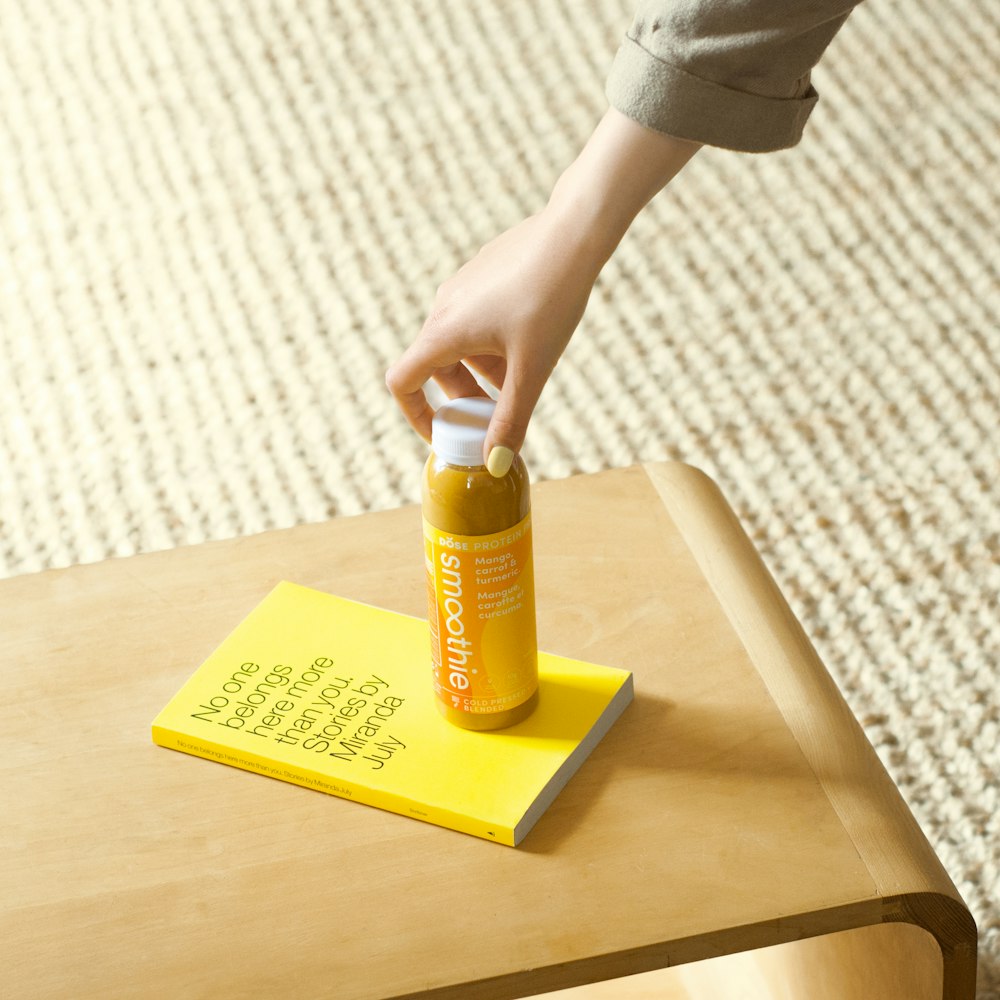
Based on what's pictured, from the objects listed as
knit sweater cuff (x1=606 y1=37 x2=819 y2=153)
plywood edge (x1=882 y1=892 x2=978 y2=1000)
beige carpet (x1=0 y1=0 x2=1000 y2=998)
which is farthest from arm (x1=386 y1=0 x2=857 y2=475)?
beige carpet (x1=0 y1=0 x2=1000 y2=998)

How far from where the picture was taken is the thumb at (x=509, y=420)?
0.69m

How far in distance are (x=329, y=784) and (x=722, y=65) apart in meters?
0.40

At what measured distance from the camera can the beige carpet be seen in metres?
1.38

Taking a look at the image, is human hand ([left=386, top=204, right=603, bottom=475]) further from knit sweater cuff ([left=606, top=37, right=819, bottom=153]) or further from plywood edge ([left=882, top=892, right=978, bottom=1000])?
plywood edge ([left=882, top=892, right=978, bottom=1000])

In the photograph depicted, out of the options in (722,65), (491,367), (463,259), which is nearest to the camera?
(722,65)

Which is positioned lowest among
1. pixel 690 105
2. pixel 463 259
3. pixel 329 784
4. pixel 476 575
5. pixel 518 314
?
pixel 463 259

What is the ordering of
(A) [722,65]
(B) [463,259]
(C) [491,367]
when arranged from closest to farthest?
(A) [722,65] < (C) [491,367] < (B) [463,259]

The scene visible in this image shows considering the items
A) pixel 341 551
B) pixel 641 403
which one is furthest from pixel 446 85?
pixel 341 551

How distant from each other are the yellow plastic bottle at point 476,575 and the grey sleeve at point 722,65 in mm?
163

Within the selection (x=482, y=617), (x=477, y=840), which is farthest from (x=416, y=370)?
(x=477, y=840)

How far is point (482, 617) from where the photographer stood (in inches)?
28.7

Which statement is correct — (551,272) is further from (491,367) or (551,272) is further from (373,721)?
(373,721)

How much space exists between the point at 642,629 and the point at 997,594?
611mm

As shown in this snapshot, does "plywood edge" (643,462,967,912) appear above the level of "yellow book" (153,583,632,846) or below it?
above
